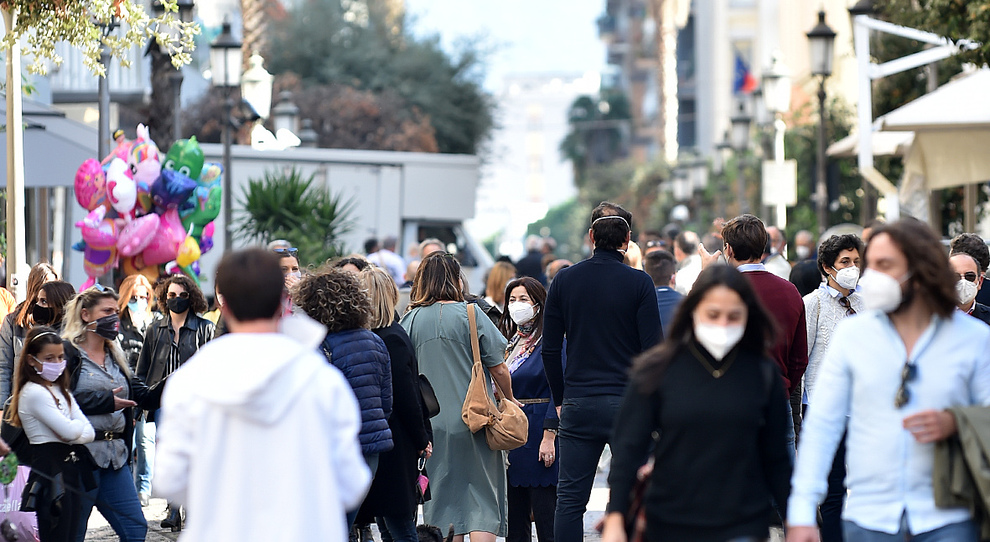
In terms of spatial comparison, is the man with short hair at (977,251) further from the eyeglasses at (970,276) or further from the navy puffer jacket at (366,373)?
the navy puffer jacket at (366,373)

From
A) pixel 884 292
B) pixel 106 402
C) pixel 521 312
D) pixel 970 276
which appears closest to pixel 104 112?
pixel 521 312

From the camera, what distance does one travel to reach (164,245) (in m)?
13.5

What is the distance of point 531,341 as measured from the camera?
836cm

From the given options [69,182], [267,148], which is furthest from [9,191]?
[267,148]

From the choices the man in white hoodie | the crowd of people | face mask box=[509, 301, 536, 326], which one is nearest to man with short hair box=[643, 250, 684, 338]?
the crowd of people

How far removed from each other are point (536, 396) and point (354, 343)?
74.5 inches

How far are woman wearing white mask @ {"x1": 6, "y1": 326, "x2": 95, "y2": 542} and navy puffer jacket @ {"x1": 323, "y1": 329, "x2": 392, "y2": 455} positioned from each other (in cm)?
124

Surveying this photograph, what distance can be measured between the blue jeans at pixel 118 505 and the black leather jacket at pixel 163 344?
204 cm

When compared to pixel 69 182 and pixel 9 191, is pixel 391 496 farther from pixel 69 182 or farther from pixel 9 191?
pixel 69 182

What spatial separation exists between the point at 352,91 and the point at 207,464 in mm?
34889

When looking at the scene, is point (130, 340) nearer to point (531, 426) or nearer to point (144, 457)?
point (144, 457)

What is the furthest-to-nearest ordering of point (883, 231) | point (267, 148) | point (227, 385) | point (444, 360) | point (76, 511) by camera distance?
point (267, 148) < point (444, 360) < point (76, 511) < point (883, 231) < point (227, 385)

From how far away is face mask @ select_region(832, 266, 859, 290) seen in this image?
24.7 feet

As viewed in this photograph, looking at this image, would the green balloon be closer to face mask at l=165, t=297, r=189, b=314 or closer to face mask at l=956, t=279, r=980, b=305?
face mask at l=165, t=297, r=189, b=314
